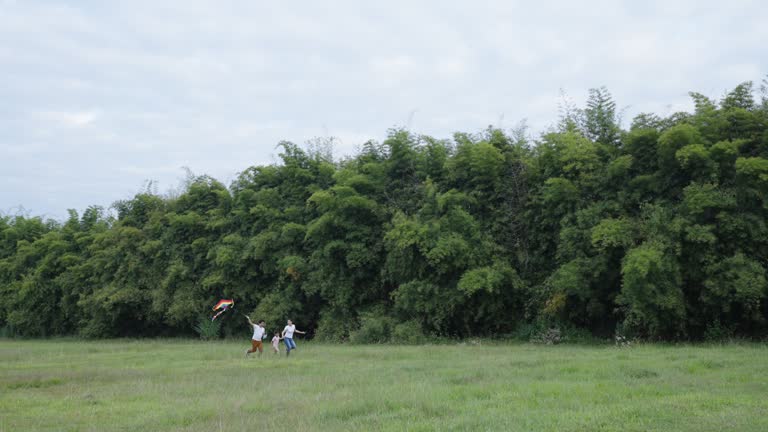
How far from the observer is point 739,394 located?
8.59m

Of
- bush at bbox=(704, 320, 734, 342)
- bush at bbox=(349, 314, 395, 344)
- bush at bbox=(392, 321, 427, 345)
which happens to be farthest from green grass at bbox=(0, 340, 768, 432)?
bush at bbox=(349, 314, 395, 344)

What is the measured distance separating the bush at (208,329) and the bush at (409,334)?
9.32m

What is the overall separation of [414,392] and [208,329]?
18100mm

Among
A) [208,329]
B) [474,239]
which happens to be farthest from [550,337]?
[208,329]

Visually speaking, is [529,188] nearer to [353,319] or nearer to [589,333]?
[589,333]

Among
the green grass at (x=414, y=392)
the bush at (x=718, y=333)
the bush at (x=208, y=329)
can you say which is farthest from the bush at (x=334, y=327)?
the bush at (x=718, y=333)

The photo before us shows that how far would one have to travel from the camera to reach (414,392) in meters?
9.75

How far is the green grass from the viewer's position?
25.2 ft

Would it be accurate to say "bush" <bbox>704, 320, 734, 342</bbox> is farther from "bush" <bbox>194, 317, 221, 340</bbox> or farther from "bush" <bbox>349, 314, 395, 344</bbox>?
"bush" <bbox>194, 317, 221, 340</bbox>

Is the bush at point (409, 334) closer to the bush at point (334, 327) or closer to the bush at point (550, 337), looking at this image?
the bush at point (334, 327)

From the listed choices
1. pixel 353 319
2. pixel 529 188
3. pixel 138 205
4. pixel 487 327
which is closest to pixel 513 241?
pixel 529 188

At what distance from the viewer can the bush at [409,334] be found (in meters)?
19.9

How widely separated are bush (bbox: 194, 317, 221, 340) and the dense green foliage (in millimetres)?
475

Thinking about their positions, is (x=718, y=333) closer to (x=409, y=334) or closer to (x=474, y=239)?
(x=474, y=239)
